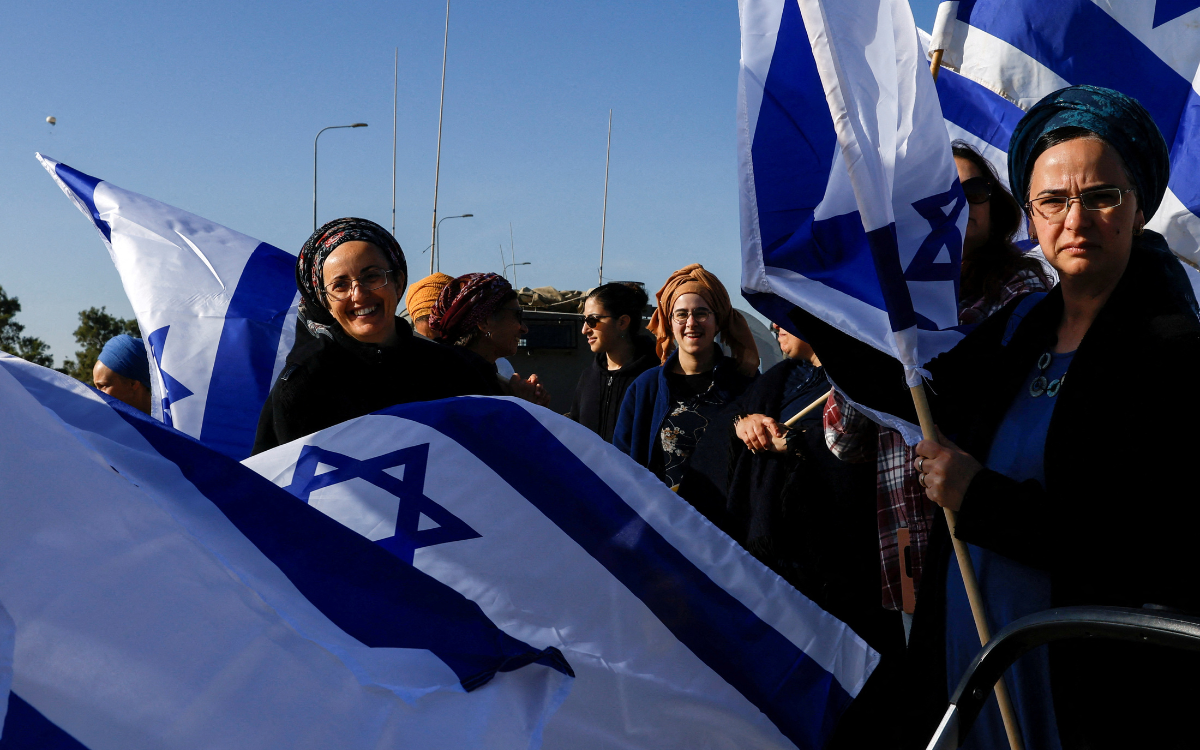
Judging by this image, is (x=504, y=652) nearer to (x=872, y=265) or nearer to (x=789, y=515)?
(x=872, y=265)

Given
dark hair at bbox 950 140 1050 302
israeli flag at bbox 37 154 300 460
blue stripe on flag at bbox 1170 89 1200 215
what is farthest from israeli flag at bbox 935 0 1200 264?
israeli flag at bbox 37 154 300 460

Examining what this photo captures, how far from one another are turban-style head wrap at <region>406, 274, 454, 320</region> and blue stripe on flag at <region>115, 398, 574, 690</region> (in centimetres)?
344

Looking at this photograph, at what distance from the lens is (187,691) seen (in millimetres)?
1428

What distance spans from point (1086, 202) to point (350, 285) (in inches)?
84.3

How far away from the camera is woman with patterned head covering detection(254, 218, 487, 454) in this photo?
2.88 metres

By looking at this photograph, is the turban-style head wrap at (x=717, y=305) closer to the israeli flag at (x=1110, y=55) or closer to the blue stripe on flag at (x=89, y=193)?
the israeli flag at (x=1110, y=55)

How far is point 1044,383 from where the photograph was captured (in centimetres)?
180

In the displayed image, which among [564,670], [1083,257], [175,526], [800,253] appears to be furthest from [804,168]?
[175,526]

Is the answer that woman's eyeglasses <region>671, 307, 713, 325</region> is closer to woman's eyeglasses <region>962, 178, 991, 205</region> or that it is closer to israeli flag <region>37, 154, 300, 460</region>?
israeli flag <region>37, 154, 300, 460</region>

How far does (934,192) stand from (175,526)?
5.62 ft

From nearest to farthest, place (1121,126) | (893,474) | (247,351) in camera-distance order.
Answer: (1121,126)
(893,474)
(247,351)

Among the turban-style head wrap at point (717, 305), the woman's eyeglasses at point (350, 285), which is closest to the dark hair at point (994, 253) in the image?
the woman's eyeglasses at point (350, 285)

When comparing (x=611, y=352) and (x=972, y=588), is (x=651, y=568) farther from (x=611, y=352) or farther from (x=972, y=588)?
(x=611, y=352)

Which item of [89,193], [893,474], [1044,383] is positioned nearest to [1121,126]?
[1044,383]
